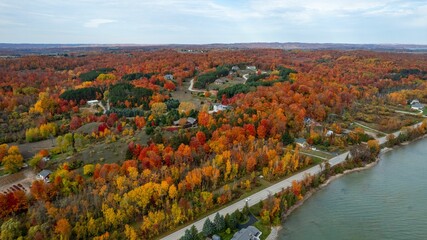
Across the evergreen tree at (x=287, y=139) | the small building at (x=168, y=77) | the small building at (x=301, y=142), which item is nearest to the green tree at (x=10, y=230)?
the evergreen tree at (x=287, y=139)

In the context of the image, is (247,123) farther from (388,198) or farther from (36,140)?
(36,140)

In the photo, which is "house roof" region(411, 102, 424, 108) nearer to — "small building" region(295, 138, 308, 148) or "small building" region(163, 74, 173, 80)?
"small building" region(295, 138, 308, 148)

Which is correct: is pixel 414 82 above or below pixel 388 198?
above

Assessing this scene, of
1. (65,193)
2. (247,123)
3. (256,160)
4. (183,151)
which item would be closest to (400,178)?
(256,160)

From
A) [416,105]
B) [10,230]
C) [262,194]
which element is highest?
[416,105]

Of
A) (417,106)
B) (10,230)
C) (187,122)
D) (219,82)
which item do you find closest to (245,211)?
(10,230)

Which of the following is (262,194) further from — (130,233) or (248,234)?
(130,233)
